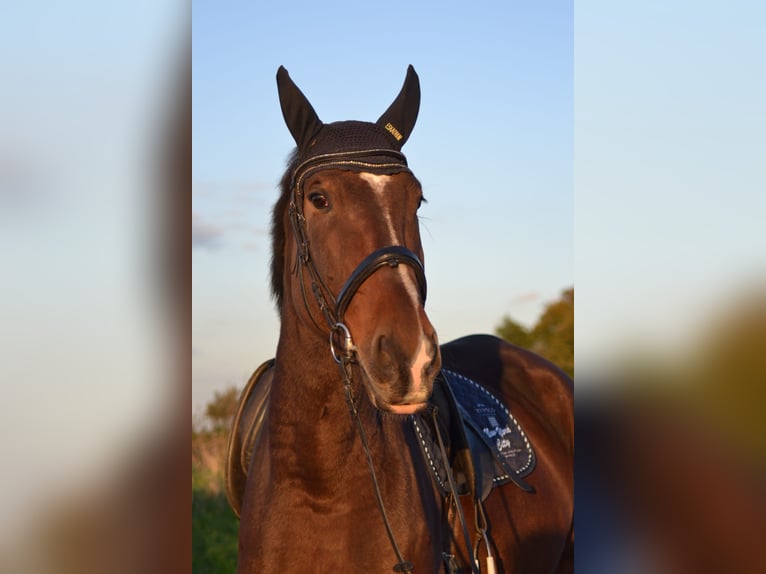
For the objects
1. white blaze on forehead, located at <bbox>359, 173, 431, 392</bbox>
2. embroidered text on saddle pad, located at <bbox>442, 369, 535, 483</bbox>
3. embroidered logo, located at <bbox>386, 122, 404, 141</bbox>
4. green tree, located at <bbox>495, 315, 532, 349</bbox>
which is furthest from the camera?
green tree, located at <bbox>495, 315, 532, 349</bbox>

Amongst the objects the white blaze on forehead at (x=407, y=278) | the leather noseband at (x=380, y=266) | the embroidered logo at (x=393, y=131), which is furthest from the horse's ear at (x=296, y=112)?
the leather noseband at (x=380, y=266)

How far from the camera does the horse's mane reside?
10.8 feet

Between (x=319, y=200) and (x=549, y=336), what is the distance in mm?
3855

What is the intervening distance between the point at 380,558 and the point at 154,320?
236cm

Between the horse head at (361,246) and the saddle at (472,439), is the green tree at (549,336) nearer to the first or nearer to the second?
the saddle at (472,439)

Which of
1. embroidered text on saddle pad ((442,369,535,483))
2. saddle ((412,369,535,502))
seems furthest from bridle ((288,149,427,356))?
embroidered text on saddle pad ((442,369,535,483))

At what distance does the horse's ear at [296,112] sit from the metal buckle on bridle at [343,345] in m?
0.79

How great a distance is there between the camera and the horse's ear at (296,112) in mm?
3035

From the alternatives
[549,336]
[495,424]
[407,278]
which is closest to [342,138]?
[407,278]

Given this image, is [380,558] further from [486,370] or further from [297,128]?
[486,370]

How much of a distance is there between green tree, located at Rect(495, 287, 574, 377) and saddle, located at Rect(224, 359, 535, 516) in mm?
698

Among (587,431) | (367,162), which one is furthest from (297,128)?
(587,431)

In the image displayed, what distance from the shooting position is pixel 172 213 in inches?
33.1

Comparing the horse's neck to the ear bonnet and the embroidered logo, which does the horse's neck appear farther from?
the embroidered logo
